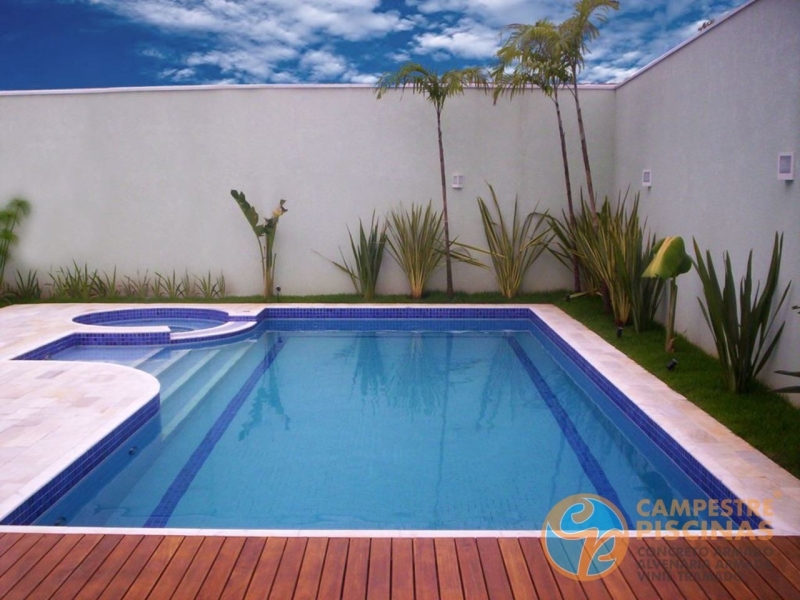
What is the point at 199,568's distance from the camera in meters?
2.67

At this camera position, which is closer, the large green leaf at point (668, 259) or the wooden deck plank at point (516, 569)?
the wooden deck plank at point (516, 569)

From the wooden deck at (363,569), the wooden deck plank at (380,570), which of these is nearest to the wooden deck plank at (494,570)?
the wooden deck at (363,569)

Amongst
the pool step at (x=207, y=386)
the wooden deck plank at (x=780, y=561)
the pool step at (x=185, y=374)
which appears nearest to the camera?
the wooden deck plank at (x=780, y=561)

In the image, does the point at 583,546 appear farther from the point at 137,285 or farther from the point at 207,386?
the point at 137,285

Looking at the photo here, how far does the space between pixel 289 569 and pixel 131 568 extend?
606 mm

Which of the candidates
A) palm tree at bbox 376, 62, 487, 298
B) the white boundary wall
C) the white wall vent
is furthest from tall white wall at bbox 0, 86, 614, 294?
the white wall vent

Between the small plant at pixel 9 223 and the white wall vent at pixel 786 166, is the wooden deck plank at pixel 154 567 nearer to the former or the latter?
the white wall vent at pixel 786 166

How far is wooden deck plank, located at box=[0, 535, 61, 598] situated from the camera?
256 centimetres

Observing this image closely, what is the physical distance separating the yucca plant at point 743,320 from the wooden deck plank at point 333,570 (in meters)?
3.14

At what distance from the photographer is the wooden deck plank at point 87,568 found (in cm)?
250

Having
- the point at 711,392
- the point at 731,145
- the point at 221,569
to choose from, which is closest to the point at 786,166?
the point at 731,145

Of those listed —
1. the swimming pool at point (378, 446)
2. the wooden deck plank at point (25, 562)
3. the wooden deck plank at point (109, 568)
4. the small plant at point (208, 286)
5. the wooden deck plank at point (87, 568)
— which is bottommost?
the swimming pool at point (378, 446)

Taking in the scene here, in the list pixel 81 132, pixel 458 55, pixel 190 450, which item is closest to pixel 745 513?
pixel 190 450

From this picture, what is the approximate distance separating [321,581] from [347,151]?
306 inches
